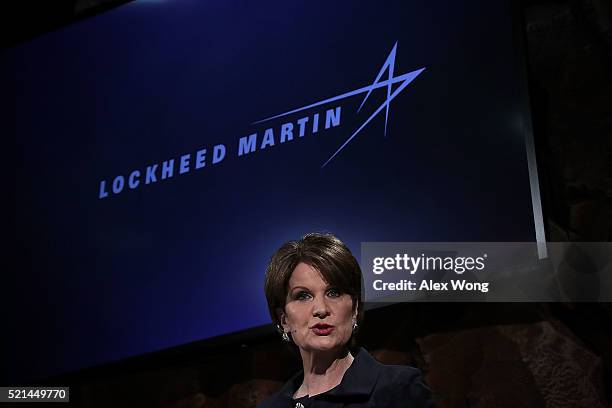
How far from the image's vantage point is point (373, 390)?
137 cm

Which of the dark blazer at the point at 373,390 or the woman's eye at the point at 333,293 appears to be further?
the woman's eye at the point at 333,293

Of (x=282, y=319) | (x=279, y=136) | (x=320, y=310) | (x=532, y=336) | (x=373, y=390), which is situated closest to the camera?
(x=373, y=390)

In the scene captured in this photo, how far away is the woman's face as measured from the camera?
1481 mm

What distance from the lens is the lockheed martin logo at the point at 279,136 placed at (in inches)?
101

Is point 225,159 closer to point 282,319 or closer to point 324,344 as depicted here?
point 282,319

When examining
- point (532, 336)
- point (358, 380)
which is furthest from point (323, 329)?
point (532, 336)

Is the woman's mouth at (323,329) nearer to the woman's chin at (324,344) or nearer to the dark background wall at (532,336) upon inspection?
the woman's chin at (324,344)

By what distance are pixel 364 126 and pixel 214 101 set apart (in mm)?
691

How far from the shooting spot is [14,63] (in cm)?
352

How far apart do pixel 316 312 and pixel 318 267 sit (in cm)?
10

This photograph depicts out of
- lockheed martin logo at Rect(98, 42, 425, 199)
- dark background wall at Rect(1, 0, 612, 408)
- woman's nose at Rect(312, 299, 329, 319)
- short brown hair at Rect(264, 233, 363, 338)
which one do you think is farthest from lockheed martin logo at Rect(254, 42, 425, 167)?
woman's nose at Rect(312, 299, 329, 319)

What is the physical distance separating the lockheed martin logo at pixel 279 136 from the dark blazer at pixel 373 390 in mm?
1255

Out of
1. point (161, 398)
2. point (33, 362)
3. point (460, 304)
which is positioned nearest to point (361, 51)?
point (460, 304)

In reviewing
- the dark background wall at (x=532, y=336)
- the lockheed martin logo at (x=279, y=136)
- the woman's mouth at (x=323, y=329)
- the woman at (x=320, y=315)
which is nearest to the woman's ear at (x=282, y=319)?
the woman at (x=320, y=315)
